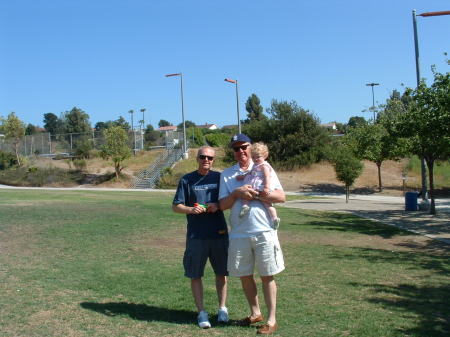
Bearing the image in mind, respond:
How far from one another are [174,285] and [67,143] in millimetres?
42630

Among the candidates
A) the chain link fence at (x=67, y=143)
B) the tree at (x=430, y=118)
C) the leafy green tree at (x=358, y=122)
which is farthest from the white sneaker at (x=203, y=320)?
the chain link fence at (x=67, y=143)

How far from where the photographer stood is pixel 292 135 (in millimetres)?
40656

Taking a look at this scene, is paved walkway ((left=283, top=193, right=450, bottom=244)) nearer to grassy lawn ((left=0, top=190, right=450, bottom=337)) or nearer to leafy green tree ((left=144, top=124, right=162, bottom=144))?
grassy lawn ((left=0, top=190, right=450, bottom=337))

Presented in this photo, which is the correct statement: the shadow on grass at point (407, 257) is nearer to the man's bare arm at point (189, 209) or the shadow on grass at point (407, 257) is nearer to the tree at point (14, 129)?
the man's bare arm at point (189, 209)

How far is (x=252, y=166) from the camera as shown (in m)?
4.73

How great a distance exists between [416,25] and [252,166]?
53.5 feet

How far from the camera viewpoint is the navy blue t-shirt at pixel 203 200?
488 centimetres

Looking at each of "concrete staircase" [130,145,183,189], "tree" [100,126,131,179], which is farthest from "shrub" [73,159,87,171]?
"concrete staircase" [130,145,183,189]

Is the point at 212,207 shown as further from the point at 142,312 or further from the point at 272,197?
the point at 142,312

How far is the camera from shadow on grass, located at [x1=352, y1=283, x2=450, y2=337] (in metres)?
4.77

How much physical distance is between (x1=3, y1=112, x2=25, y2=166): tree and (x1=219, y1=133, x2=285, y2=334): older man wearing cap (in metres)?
43.1

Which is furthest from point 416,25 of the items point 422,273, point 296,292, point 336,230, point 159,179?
point 159,179

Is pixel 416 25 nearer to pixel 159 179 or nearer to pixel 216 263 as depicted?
pixel 216 263

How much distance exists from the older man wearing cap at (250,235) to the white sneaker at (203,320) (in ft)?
1.56
